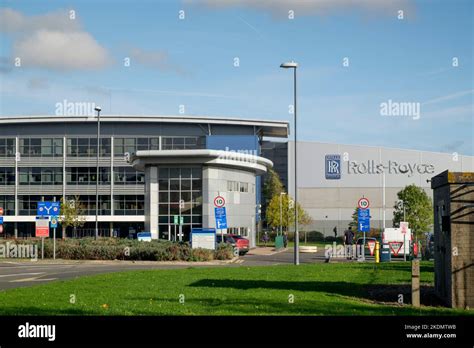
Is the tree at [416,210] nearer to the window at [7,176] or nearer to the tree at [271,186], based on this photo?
the tree at [271,186]

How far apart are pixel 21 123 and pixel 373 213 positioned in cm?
4748

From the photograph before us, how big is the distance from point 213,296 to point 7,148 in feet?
251

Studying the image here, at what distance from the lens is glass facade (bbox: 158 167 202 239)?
54.4 metres

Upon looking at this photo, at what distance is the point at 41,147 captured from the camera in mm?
87250

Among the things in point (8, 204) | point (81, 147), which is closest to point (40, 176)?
point (8, 204)

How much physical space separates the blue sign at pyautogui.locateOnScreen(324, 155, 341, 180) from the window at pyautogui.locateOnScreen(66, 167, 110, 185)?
30.7 meters

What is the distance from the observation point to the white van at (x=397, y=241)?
42119 mm

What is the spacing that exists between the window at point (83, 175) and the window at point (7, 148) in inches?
278

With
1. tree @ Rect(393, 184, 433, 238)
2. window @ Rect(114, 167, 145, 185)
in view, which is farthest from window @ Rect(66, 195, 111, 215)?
tree @ Rect(393, 184, 433, 238)

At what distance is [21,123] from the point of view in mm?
87000

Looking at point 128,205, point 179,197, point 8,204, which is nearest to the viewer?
point 179,197

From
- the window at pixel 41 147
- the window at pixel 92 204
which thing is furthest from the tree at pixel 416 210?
the window at pixel 41 147

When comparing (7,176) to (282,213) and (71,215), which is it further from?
(282,213)

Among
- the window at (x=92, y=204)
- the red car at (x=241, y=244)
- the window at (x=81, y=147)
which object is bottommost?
the red car at (x=241, y=244)
